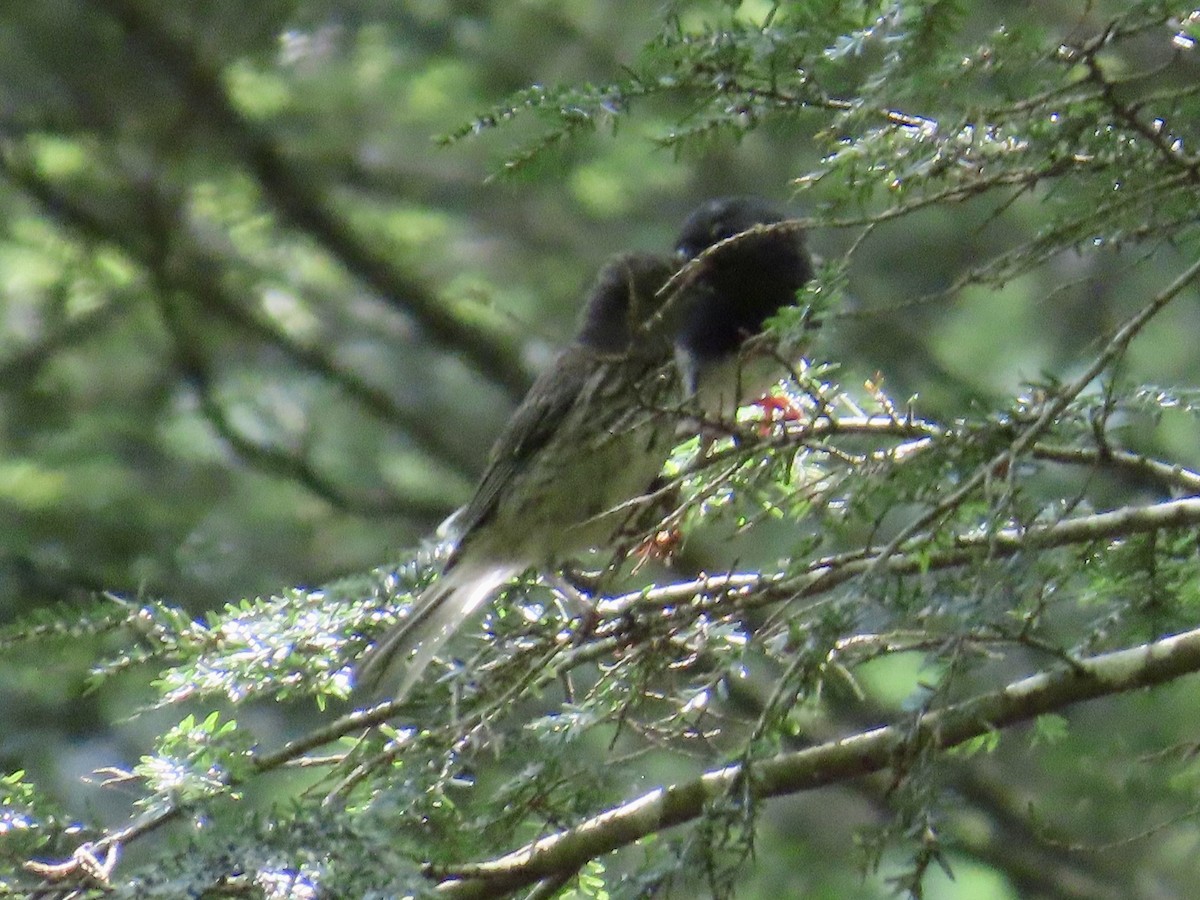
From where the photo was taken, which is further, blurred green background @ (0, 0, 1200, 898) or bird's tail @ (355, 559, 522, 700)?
blurred green background @ (0, 0, 1200, 898)

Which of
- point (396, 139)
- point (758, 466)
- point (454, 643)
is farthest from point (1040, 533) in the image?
point (396, 139)

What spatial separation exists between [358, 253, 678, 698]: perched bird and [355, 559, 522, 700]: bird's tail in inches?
5.6

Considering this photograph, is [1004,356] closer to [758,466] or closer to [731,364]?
[731,364]

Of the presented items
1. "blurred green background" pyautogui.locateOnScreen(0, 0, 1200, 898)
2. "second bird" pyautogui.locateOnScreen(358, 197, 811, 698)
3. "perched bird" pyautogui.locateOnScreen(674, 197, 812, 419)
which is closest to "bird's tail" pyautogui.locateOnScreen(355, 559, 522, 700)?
"second bird" pyautogui.locateOnScreen(358, 197, 811, 698)

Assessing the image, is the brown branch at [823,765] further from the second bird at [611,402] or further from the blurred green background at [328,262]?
the blurred green background at [328,262]

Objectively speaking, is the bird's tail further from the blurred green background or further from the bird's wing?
the blurred green background

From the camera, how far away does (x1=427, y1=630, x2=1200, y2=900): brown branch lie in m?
1.67

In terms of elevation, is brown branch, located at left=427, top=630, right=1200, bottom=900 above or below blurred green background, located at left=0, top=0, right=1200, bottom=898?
below

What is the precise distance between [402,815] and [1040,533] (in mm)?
756

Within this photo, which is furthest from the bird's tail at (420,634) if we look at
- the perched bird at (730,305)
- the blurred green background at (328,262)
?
the blurred green background at (328,262)

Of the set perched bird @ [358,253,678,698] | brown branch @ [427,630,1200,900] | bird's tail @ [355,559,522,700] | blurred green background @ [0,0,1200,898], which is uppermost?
blurred green background @ [0,0,1200,898]

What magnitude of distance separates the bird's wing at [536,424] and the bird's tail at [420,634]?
0.52 metres

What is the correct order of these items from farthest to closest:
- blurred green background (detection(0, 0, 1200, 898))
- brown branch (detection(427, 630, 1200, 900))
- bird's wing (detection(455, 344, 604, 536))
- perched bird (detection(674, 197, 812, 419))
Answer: blurred green background (detection(0, 0, 1200, 898)) < bird's wing (detection(455, 344, 604, 536)) < perched bird (detection(674, 197, 812, 419)) < brown branch (detection(427, 630, 1200, 900))

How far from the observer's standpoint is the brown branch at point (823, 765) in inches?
65.7
